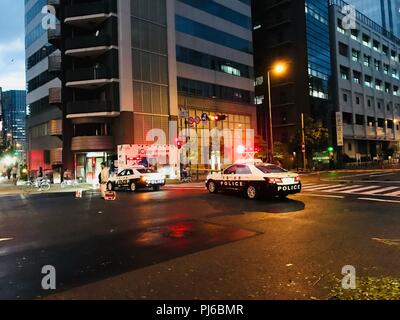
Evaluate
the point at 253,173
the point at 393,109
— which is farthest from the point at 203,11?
the point at 393,109

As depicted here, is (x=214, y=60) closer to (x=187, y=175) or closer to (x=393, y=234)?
(x=187, y=175)

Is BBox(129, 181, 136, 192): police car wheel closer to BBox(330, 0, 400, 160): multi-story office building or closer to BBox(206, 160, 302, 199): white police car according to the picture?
BBox(206, 160, 302, 199): white police car

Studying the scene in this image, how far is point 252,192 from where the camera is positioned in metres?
15.8

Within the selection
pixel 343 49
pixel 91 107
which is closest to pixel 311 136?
pixel 343 49

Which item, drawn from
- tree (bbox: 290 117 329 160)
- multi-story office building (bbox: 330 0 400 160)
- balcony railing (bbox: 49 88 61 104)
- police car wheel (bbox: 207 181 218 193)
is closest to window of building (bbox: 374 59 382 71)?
multi-story office building (bbox: 330 0 400 160)

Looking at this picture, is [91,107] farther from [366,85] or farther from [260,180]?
[366,85]

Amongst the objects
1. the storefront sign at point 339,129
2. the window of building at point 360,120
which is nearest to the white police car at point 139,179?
the storefront sign at point 339,129

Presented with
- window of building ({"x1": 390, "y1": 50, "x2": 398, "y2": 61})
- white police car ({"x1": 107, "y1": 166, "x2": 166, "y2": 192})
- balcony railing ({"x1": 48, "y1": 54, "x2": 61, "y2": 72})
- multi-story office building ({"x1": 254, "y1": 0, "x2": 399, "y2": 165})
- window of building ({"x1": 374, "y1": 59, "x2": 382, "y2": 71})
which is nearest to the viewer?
white police car ({"x1": 107, "y1": 166, "x2": 166, "y2": 192})

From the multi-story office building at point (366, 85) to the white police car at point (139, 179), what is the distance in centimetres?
4545

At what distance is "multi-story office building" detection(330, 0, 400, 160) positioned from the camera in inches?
2435

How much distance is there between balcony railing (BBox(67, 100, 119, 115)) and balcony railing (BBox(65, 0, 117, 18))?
8.66 m
